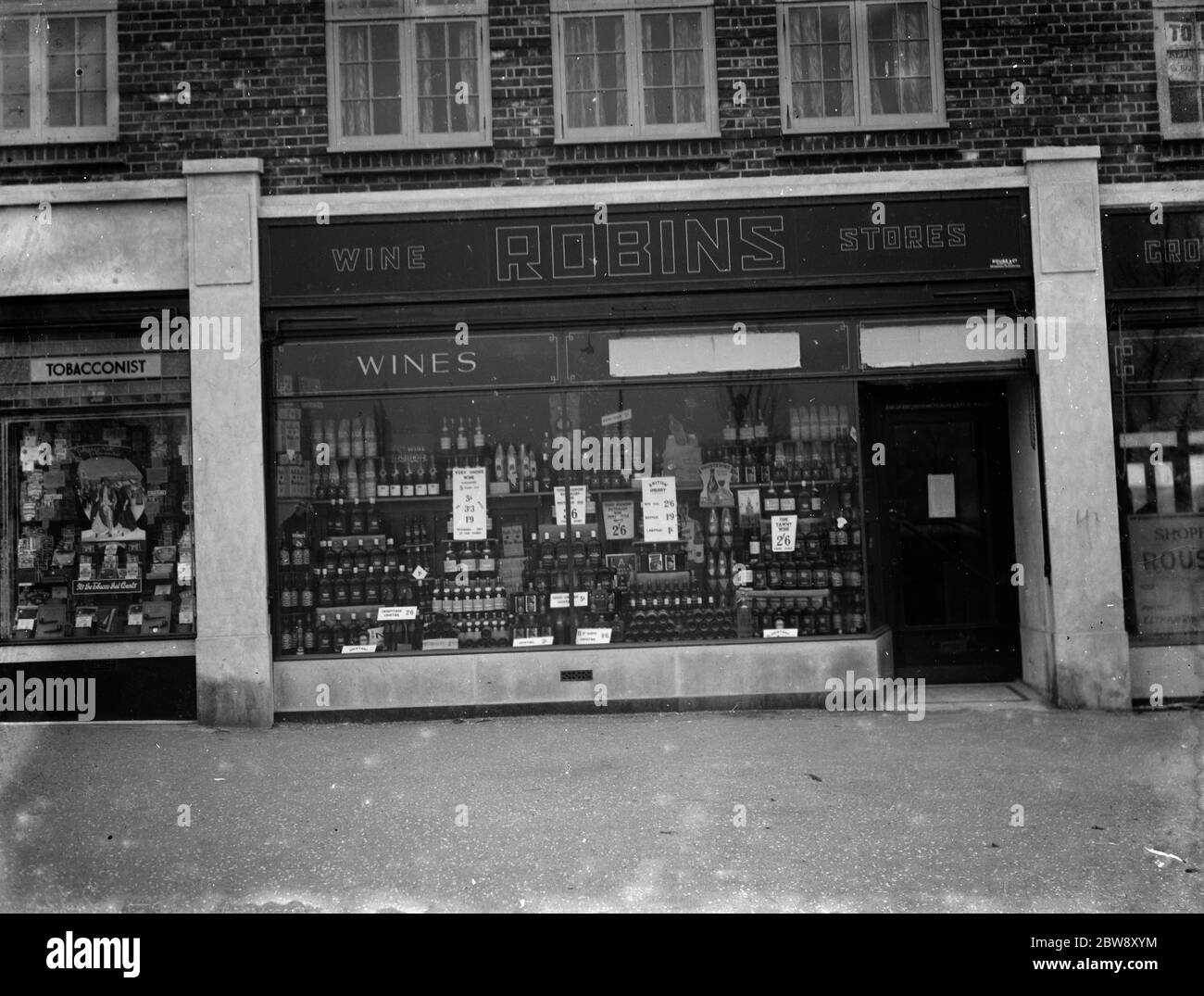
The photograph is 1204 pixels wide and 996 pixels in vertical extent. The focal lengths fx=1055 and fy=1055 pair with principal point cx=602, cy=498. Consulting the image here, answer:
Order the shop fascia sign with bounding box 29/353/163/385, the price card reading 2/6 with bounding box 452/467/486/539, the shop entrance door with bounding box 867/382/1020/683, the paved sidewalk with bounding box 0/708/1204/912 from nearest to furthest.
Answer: the paved sidewalk with bounding box 0/708/1204/912 < the shop fascia sign with bounding box 29/353/163/385 < the price card reading 2/6 with bounding box 452/467/486/539 < the shop entrance door with bounding box 867/382/1020/683

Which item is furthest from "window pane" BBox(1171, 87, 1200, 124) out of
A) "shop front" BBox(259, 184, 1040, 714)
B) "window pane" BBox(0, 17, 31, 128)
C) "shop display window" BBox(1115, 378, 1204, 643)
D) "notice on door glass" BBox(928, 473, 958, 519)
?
"window pane" BBox(0, 17, 31, 128)

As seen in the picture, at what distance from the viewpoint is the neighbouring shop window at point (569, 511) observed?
966 centimetres

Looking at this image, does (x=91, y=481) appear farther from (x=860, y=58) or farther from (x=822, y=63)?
(x=860, y=58)

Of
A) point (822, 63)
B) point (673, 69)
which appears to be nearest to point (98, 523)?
point (673, 69)

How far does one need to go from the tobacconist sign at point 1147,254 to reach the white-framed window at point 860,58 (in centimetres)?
206

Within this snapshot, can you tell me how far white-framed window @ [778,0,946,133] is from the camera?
31.6ft

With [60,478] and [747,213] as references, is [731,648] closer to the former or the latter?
[747,213]

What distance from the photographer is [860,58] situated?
964 centimetres

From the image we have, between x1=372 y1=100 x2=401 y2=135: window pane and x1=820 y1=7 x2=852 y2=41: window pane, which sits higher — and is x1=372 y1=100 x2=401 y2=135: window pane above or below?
below

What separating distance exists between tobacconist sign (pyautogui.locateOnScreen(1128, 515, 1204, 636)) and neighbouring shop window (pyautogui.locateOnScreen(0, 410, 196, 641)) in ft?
28.1

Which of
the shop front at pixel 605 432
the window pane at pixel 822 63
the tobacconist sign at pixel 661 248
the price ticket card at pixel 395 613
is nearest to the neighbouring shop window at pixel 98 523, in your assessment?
the shop front at pixel 605 432

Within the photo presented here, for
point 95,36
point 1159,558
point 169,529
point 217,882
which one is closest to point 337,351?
point 169,529

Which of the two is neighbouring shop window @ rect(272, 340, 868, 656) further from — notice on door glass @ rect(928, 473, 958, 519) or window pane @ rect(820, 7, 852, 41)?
window pane @ rect(820, 7, 852, 41)

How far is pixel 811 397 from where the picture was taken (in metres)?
9.71
